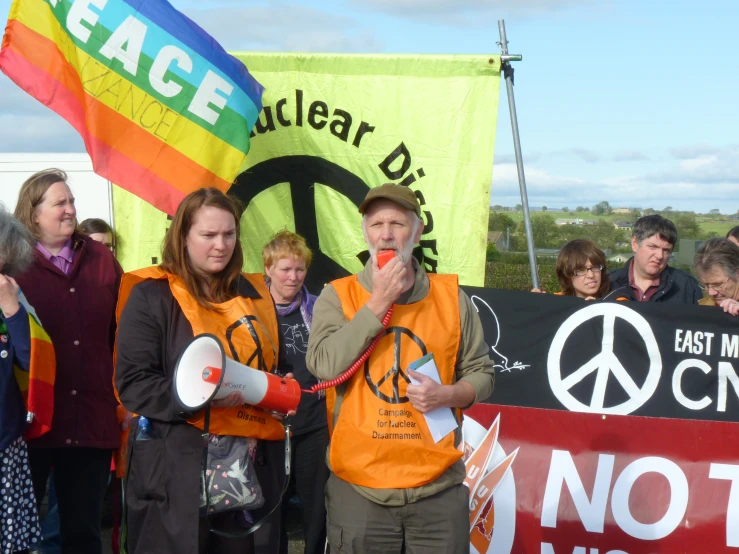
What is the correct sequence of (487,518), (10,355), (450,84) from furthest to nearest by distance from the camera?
1. (450,84)
2. (487,518)
3. (10,355)

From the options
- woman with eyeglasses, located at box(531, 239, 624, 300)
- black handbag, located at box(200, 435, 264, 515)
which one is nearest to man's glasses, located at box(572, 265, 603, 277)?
woman with eyeglasses, located at box(531, 239, 624, 300)

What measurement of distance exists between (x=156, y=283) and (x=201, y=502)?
0.78 m

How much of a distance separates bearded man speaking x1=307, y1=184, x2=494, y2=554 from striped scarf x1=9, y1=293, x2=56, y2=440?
1241mm

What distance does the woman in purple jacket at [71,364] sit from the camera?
12.1 ft

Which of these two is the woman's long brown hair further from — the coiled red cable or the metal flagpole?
the metal flagpole

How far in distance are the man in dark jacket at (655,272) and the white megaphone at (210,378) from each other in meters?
2.69

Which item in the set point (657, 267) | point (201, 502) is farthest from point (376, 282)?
point (657, 267)

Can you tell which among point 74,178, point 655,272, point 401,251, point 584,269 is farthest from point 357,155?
point 74,178

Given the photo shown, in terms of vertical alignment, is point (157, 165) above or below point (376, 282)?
above

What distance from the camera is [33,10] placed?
14.9 feet

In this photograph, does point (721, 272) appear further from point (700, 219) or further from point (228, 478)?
point (700, 219)

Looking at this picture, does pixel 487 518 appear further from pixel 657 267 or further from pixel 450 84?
pixel 450 84

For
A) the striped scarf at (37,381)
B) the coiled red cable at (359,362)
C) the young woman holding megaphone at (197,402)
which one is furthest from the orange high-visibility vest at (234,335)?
the striped scarf at (37,381)

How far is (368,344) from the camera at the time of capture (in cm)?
271
